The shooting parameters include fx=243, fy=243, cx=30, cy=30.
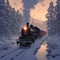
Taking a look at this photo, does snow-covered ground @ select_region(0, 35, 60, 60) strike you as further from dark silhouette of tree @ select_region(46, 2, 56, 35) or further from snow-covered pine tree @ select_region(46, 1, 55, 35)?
snow-covered pine tree @ select_region(46, 1, 55, 35)

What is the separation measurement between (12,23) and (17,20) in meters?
6.61

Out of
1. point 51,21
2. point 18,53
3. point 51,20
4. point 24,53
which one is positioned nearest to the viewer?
point 18,53

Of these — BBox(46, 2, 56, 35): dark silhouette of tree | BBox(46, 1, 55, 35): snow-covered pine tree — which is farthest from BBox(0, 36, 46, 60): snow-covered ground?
BBox(46, 1, 55, 35): snow-covered pine tree

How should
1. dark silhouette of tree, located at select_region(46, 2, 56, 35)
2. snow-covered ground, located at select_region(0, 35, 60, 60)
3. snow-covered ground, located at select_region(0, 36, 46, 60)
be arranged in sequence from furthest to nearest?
1. dark silhouette of tree, located at select_region(46, 2, 56, 35)
2. snow-covered ground, located at select_region(0, 35, 60, 60)
3. snow-covered ground, located at select_region(0, 36, 46, 60)

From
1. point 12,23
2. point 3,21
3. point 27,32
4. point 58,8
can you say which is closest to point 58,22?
point 58,8

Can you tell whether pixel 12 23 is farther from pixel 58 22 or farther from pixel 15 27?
pixel 58 22

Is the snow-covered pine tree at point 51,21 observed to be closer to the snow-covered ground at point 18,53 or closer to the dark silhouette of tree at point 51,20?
the dark silhouette of tree at point 51,20

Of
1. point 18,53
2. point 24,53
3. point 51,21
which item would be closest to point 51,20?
point 51,21

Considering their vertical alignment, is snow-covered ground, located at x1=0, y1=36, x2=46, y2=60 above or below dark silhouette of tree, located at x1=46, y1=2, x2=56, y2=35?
below

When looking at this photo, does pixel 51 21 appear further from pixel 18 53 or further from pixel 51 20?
pixel 18 53

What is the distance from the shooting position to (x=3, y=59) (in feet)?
62.9

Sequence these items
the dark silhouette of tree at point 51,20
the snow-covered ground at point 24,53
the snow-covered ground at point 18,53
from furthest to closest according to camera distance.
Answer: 1. the dark silhouette of tree at point 51,20
2. the snow-covered ground at point 24,53
3. the snow-covered ground at point 18,53

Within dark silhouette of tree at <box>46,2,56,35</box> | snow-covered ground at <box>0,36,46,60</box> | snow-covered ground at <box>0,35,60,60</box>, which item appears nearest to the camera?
snow-covered ground at <box>0,36,46,60</box>

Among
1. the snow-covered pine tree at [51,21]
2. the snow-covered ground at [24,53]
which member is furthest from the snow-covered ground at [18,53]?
the snow-covered pine tree at [51,21]
